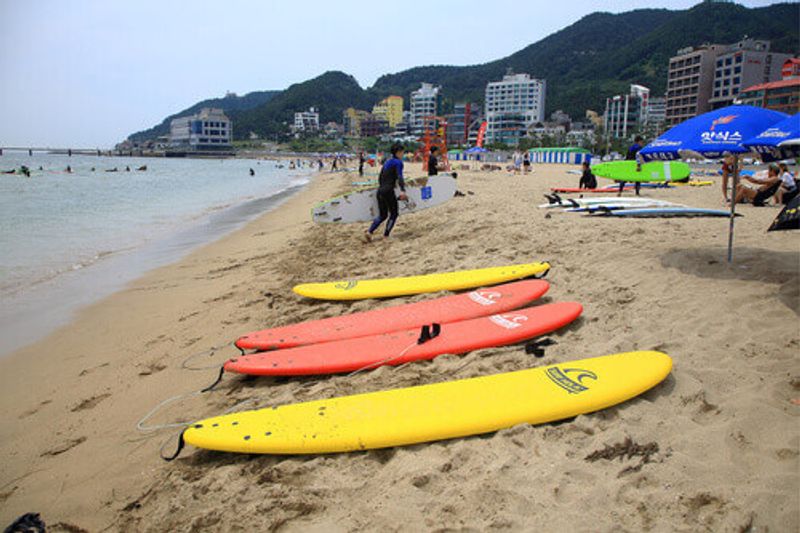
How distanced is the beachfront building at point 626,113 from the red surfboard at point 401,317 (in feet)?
341

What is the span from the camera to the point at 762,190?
30.1 feet

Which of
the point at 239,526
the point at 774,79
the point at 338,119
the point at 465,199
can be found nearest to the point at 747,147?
the point at 239,526

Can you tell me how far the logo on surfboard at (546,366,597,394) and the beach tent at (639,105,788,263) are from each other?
221cm

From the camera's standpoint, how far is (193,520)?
217cm

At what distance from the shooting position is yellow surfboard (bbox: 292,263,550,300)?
505cm

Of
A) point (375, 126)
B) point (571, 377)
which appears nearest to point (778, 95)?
point (571, 377)

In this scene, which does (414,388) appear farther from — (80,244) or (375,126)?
(375,126)

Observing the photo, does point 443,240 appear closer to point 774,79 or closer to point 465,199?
point 465,199

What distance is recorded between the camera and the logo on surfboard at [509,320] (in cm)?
383

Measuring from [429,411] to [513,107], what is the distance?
130579 mm

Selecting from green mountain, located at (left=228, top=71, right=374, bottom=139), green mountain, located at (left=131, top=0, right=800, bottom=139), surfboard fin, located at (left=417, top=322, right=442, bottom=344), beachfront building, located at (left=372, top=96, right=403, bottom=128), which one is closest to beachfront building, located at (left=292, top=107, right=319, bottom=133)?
green mountain, located at (left=228, top=71, right=374, bottom=139)

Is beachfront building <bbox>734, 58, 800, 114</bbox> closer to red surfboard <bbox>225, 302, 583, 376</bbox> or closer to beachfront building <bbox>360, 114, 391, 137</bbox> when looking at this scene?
red surfboard <bbox>225, 302, 583, 376</bbox>

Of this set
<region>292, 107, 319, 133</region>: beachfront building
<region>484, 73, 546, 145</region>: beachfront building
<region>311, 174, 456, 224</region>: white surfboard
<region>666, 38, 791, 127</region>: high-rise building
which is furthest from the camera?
<region>292, 107, 319, 133</region>: beachfront building

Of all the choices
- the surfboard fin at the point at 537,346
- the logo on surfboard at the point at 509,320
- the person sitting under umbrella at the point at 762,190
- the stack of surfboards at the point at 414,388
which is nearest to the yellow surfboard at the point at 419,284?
the stack of surfboards at the point at 414,388
